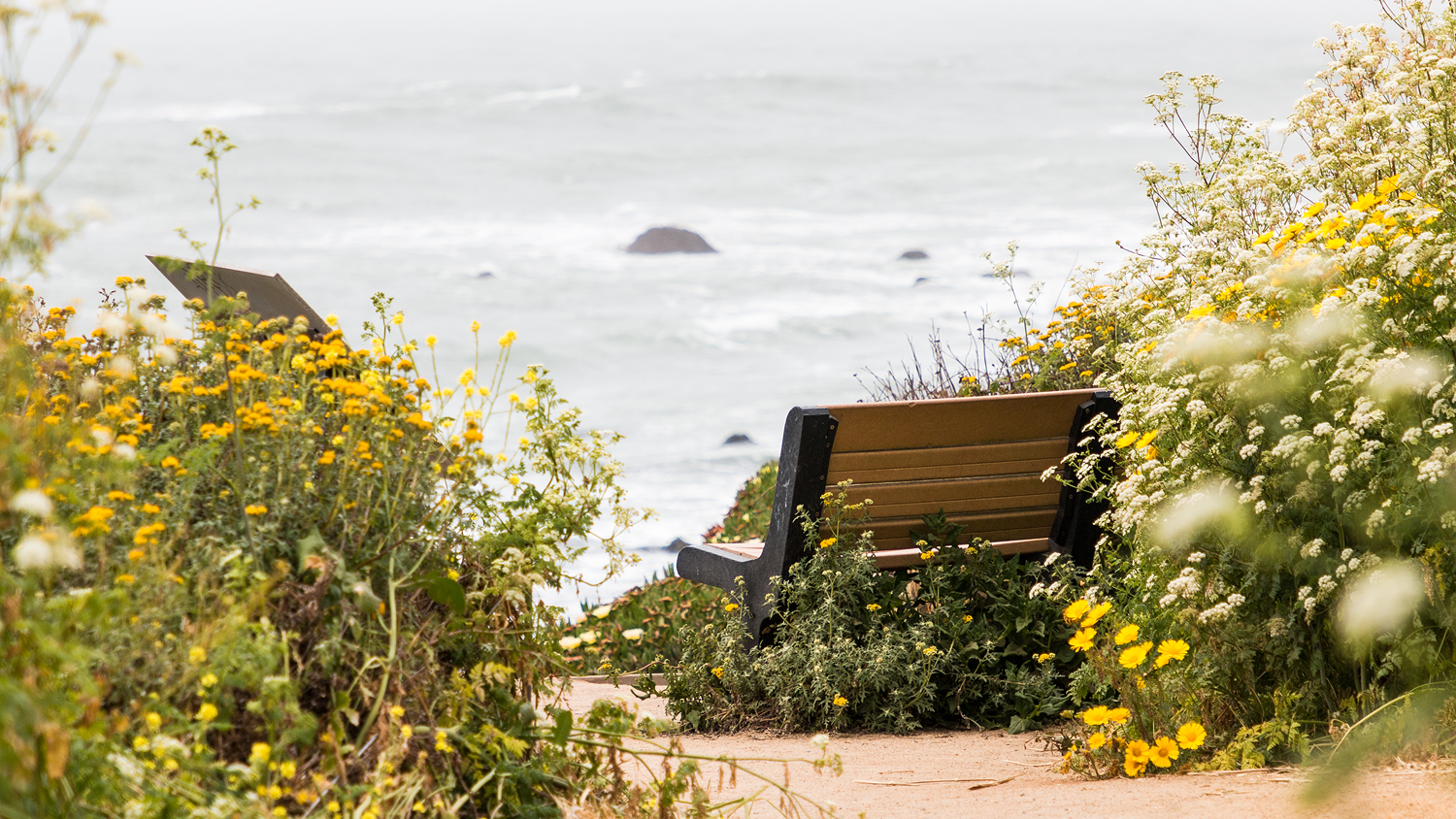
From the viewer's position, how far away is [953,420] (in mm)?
3836

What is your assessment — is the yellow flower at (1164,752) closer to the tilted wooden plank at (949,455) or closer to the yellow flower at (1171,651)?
the yellow flower at (1171,651)

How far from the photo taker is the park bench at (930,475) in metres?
3.75

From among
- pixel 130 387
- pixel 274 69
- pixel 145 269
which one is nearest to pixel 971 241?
pixel 145 269

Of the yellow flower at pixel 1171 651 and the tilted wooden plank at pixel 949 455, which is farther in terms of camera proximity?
the tilted wooden plank at pixel 949 455

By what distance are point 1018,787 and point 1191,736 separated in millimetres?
478

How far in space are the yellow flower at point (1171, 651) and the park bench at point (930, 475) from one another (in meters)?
0.85

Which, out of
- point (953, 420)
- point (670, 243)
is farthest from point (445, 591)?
point (670, 243)

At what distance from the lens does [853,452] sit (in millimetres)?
3814

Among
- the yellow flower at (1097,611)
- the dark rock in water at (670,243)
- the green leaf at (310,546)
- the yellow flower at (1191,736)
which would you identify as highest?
the dark rock in water at (670,243)

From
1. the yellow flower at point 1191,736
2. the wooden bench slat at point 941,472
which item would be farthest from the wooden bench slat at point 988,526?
the yellow flower at point 1191,736

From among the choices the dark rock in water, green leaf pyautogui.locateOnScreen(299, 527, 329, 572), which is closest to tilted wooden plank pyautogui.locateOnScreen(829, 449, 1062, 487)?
green leaf pyautogui.locateOnScreen(299, 527, 329, 572)

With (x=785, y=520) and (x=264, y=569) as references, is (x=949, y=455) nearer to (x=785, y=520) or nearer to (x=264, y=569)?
(x=785, y=520)

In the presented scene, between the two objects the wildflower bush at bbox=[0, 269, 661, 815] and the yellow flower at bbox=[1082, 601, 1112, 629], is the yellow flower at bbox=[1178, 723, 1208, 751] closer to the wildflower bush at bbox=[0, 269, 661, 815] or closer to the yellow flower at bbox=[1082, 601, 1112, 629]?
the yellow flower at bbox=[1082, 601, 1112, 629]

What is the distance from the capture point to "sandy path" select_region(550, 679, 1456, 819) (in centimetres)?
227
